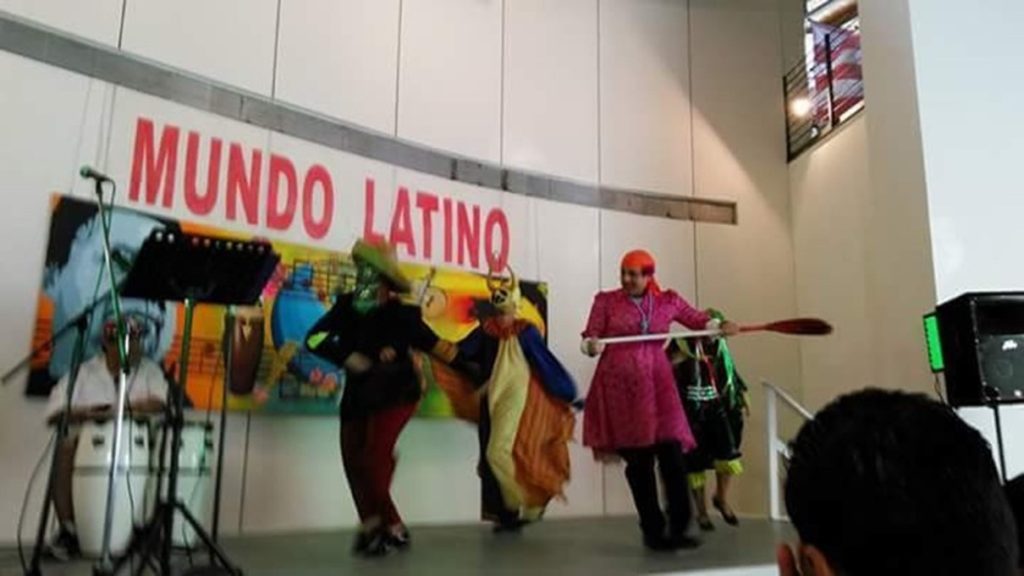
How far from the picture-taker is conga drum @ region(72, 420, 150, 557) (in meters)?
3.17

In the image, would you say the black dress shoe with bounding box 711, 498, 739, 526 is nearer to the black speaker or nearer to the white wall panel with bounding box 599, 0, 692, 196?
the black speaker

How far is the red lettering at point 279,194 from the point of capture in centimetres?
485

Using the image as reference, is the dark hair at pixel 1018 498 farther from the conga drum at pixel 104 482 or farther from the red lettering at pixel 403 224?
the red lettering at pixel 403 224

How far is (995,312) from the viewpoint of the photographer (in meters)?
3.69

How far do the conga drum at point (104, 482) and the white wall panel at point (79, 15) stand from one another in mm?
2310

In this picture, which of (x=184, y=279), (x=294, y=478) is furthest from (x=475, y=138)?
(x=184, y=279)

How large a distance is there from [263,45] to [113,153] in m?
1.19

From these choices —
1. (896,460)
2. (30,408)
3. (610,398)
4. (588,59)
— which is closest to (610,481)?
(610,398)

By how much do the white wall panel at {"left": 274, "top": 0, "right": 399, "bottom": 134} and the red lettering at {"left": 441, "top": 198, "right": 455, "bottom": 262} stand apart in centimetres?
63

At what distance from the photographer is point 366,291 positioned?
3436mm

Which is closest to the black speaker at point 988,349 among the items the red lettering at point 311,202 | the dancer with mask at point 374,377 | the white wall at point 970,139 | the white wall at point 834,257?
the white wall at point 970,139

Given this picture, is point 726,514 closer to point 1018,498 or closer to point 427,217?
point 427,217

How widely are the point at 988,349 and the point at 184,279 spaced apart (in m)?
3.49

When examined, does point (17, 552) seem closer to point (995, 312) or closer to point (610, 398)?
point (610, 398)
